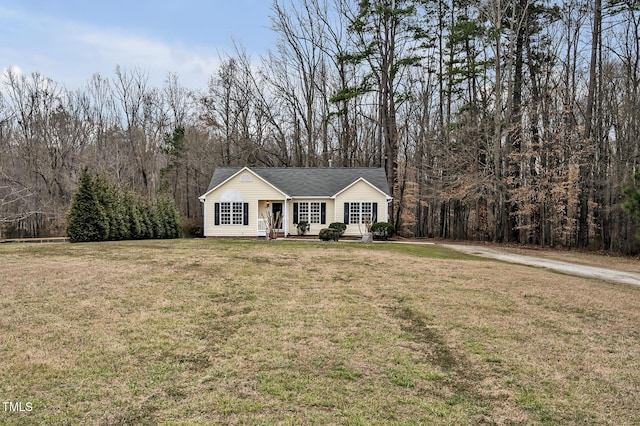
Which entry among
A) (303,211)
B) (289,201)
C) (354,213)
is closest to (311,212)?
(303,211)

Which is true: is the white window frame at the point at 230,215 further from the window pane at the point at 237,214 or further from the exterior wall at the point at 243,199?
the exterior wall at the point at 243,199

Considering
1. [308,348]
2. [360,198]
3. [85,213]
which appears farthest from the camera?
[360,198]

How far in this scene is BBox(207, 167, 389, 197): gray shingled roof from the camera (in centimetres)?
2392

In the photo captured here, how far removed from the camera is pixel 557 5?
24.0m

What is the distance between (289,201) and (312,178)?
7.88ft

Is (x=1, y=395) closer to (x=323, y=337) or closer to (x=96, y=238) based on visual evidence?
(x=323, y=337)

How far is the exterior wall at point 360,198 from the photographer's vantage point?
23344 mm

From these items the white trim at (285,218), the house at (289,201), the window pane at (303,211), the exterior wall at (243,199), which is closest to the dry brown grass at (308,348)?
the exterior wall at (243,199)

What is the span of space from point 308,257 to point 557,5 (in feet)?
73.3

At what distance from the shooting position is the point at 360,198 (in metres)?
23.4

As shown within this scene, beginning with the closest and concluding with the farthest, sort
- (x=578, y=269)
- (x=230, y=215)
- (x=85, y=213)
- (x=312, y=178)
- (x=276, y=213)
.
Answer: (x=578, y=269) → (x=85, y=213) → (x=230, y=215) → (x=276, y=213) → (x=312, y=178)

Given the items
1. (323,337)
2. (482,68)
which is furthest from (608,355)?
(482,68)

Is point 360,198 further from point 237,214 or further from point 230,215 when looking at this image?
point 230,215

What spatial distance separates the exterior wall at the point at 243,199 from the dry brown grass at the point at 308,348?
463 inches
